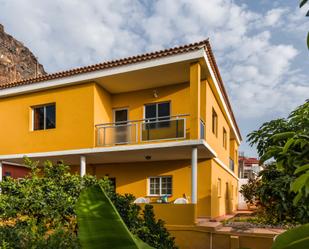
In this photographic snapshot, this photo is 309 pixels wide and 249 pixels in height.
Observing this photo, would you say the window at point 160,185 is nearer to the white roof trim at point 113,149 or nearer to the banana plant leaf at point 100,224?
the white roof trim at point 113,149

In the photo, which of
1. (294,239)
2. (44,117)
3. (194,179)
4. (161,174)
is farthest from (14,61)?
(294,239)

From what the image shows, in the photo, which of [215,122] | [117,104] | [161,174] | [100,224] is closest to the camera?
[100,224]

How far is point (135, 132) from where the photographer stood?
49.4 feet

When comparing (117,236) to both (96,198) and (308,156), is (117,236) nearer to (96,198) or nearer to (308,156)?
(96,198)

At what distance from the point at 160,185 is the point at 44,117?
24.2ft

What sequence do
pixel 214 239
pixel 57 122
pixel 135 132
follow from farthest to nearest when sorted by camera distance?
pixel 57 122, pixel 135 132, pixel 214 239

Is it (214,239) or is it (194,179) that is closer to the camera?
(214,239)

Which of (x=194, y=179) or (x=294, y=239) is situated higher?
(x=294, y=239)

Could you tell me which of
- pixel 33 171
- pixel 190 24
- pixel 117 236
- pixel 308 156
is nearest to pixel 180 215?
pixel 33 171

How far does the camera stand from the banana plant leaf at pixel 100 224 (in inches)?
54.2

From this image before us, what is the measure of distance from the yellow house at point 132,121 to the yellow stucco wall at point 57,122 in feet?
0.17

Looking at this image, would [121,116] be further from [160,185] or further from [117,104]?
[160,185]

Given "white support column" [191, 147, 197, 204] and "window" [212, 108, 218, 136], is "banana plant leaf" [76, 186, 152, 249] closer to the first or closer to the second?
"white support column" [191, 147, 197, 204]

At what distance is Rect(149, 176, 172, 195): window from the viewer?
53.7 feet
